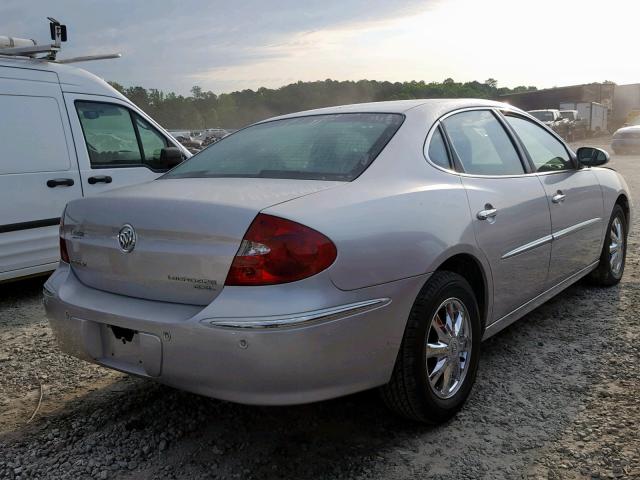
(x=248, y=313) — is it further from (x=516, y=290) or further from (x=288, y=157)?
(x=516, y=290)

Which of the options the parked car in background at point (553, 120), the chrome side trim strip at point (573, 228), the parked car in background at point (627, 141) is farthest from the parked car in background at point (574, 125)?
the chrome side trim strip at point (573, 228)

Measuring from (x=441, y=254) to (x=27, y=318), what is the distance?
3313 millimetres

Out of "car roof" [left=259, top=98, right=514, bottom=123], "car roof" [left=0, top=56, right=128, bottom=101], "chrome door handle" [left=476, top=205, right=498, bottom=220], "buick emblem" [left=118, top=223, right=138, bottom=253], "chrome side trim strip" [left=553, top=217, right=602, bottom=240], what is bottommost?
"chrome side trim strip" [left=553, top=217, right=602, bottom=240]

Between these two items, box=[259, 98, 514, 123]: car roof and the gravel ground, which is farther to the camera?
box=[259, 98, 514, 123]: car roof

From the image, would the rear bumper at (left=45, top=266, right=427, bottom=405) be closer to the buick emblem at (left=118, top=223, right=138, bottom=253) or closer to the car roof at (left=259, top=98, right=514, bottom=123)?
the buick emblem at (left=118, top=223, right=138, bottom=253)

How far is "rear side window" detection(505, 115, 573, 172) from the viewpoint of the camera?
387 cm

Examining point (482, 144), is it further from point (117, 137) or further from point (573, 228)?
point (117, 137)

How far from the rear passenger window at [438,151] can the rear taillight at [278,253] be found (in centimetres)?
98

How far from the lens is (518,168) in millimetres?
3617

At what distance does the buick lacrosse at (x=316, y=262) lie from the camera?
2.23 metres

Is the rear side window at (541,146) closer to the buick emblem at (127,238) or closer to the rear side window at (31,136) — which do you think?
the buick emblem at (127,238)

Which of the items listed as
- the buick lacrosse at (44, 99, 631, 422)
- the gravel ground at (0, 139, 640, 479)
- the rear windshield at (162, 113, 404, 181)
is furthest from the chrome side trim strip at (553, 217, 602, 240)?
the rear windshield at (162, 113, 404, 181)

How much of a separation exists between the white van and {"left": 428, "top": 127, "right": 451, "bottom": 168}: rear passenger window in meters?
2.75

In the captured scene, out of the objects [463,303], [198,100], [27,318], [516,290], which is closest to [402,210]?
[463,303]
